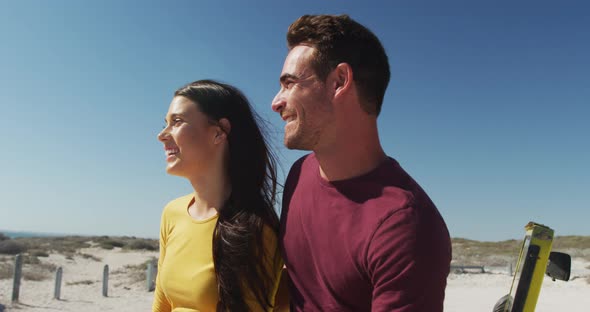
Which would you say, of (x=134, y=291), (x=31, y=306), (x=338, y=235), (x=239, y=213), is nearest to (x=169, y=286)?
(x=239, y=213)

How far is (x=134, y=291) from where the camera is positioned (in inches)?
627

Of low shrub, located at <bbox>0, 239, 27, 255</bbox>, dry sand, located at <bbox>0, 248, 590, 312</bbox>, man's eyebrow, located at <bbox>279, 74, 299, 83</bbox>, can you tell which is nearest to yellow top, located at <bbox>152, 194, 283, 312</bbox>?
man's eyebrow, located at <bbox>279, 74, 299, 83</bbox>

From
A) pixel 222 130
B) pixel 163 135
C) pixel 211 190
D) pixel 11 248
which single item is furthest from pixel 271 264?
pixel 11 248

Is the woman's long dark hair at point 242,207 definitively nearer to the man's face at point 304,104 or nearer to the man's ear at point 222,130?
the man's ear at point 222,130

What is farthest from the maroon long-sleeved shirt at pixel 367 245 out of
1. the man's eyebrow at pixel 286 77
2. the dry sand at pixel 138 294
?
the dry sand at pixel 138 294

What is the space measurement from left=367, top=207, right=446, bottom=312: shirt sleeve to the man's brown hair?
20.9 inches

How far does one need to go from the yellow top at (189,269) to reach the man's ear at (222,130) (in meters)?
0.40

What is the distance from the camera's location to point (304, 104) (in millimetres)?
1854

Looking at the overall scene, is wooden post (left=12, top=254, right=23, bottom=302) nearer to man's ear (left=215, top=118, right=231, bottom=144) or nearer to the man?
man's ear (left=215, top=118, right=231, bottom=144)

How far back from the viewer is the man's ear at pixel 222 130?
2488 mm

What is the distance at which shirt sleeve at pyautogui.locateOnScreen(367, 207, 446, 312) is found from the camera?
1.50 meters

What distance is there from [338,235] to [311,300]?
310mm

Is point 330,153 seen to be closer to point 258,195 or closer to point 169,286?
point 258,195

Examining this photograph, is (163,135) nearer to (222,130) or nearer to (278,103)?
(222,130)
